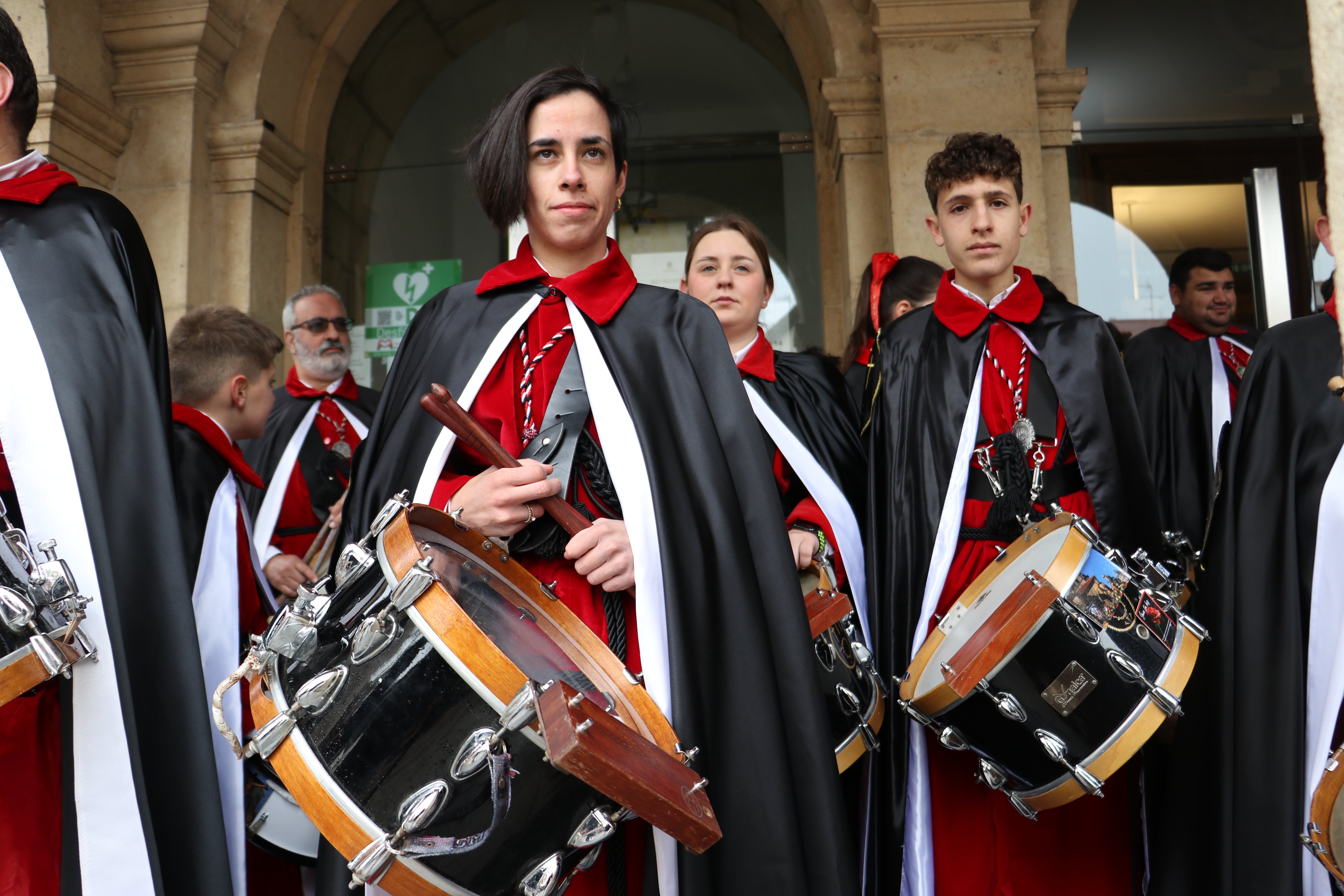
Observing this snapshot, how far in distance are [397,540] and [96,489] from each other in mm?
834

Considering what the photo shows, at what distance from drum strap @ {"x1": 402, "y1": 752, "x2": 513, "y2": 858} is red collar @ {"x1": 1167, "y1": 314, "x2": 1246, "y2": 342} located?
16.6 feet

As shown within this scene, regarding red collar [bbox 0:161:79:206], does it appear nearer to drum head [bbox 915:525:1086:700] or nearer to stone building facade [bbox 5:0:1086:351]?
drum head [bbox 915:525:1086:700]

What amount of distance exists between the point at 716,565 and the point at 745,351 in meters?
1.64

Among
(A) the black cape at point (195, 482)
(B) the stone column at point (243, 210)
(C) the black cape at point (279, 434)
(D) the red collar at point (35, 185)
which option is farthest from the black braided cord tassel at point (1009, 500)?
(B) the stone column at point (243, 210)

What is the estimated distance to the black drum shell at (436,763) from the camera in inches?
63.2

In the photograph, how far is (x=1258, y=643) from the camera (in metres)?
2.70

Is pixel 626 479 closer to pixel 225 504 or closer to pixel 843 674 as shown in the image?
pixel 843 674

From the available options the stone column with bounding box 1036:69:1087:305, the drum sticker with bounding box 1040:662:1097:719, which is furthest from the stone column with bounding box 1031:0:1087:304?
the drum sticker with bounding box 1040:662:1097:719

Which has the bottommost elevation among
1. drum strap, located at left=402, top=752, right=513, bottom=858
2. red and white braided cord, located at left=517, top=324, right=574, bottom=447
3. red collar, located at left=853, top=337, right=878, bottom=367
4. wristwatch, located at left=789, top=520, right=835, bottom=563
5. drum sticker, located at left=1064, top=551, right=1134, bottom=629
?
drum strap, located at left=402, top=752, right=513, bottom=858

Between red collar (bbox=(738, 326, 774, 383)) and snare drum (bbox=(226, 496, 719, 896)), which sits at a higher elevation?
red collar (bbox=(738, 326, 774, 383))

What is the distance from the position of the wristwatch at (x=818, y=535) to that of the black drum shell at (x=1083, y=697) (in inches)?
24.7

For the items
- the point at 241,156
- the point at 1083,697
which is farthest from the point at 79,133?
the point at 1083,697

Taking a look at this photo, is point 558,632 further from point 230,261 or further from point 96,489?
point 230,261

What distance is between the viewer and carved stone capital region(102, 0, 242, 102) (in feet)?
20.2
